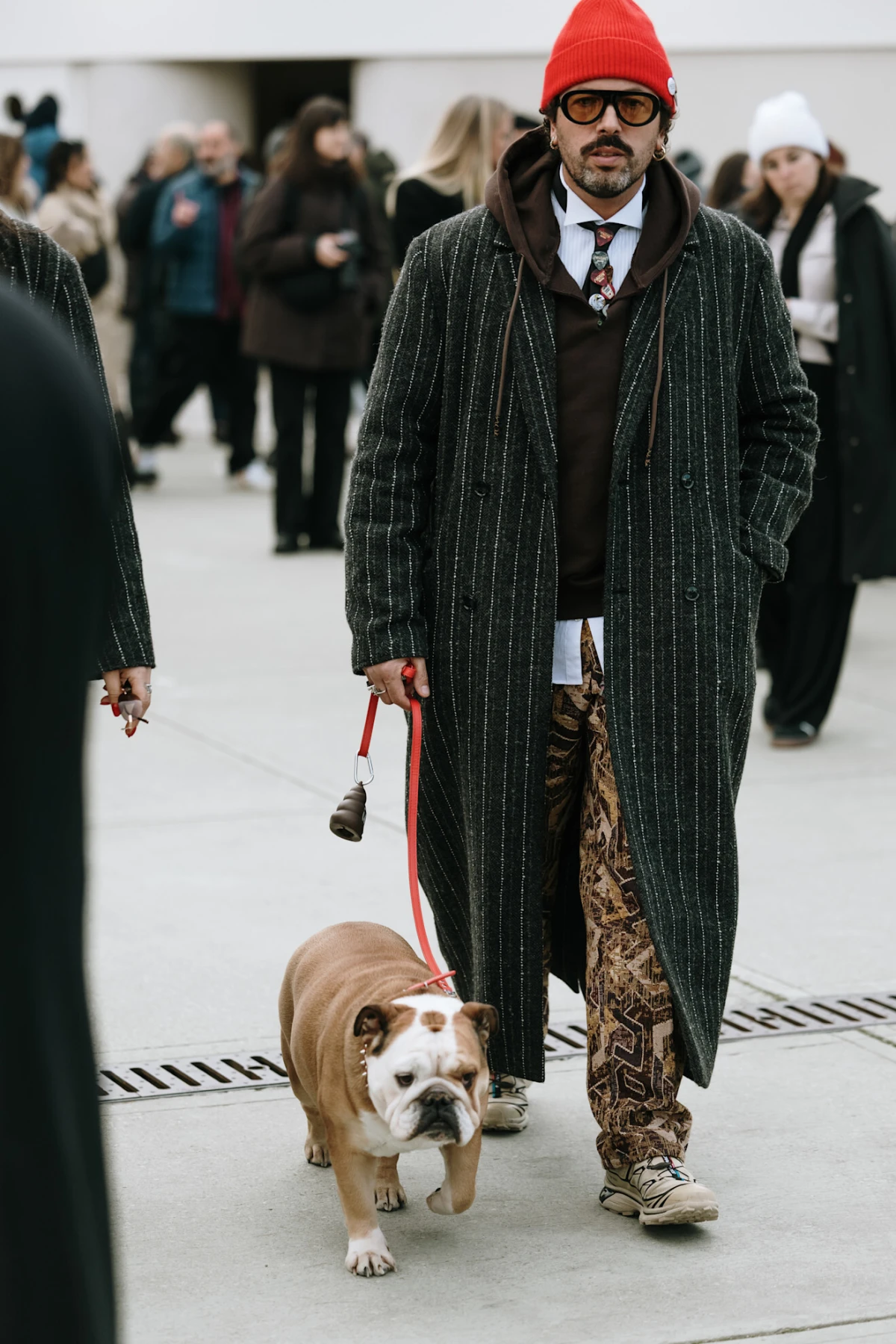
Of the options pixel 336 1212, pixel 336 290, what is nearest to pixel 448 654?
pixel 336 1212

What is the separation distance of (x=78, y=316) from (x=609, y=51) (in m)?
0.97

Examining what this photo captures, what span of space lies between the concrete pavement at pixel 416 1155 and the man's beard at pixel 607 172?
5.64ft

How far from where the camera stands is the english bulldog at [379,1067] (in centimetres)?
301

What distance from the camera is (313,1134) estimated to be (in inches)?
144

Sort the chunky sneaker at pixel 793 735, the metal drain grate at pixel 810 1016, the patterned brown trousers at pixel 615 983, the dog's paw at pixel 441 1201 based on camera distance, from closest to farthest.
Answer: the dog's paw at pixel 441 1201 → the patterned brown trousers at pixel 615 983 → the metal drain grate at pixel 810 1016 → the chunky sneaker at pixel 793 735

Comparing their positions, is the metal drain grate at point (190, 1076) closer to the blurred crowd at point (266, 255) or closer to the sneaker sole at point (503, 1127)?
the sneaker sole at point (503, 1127)

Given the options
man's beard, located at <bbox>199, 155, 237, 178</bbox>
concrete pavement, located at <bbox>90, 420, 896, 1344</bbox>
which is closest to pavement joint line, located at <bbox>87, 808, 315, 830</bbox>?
concrete pavement, located at <bbox>90, 420, 896, 1344</bbox>

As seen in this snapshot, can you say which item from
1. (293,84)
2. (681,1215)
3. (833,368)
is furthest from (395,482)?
(293,84)

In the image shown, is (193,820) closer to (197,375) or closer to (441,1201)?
(441,1201)

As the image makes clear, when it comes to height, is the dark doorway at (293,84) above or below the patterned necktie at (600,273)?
below

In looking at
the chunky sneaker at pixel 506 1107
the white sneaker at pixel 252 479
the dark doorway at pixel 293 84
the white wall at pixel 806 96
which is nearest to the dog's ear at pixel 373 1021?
the chunky sneaker at pixel 506 1107

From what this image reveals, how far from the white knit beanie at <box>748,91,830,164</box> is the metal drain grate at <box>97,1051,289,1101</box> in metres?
3.90

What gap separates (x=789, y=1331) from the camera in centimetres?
302

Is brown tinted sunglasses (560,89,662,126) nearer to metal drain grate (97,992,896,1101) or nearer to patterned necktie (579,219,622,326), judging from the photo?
patterned necktie (579,219,622,326)
